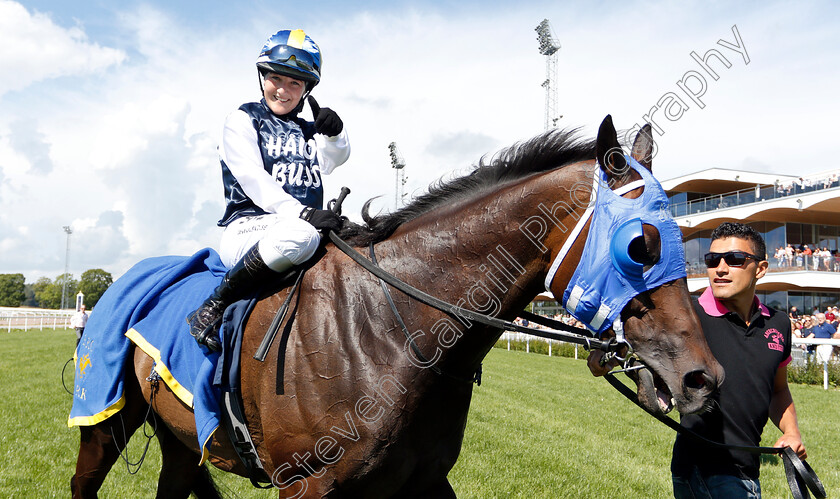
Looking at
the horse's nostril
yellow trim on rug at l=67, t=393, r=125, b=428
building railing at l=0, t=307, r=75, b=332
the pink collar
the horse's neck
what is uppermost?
the horse's neck

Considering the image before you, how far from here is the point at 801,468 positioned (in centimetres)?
271

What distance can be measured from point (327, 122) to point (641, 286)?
72.8 inches

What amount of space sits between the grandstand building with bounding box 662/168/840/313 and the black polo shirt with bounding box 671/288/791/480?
2819 centimetres

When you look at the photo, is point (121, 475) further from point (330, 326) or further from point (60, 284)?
point (60, 284)

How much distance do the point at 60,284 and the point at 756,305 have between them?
129 meters

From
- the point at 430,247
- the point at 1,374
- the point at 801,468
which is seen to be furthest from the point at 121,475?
the point at 1,374

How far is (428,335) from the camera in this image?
7.96 feet

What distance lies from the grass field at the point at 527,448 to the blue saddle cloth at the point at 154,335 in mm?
1501

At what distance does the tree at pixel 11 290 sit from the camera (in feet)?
342

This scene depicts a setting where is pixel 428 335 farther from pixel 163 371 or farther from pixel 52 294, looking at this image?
pixel 52 294

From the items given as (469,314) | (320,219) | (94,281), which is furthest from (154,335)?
(94,281)

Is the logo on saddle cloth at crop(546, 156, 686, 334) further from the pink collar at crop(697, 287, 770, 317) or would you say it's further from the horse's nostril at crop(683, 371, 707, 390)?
the pink collar at crop(697, 287, 770, 317)

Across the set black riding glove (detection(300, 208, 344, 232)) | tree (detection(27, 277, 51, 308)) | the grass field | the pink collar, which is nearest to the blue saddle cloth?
black riding glove (detection(300, 208, 344, 232))

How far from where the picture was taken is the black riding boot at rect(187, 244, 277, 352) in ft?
8.73
